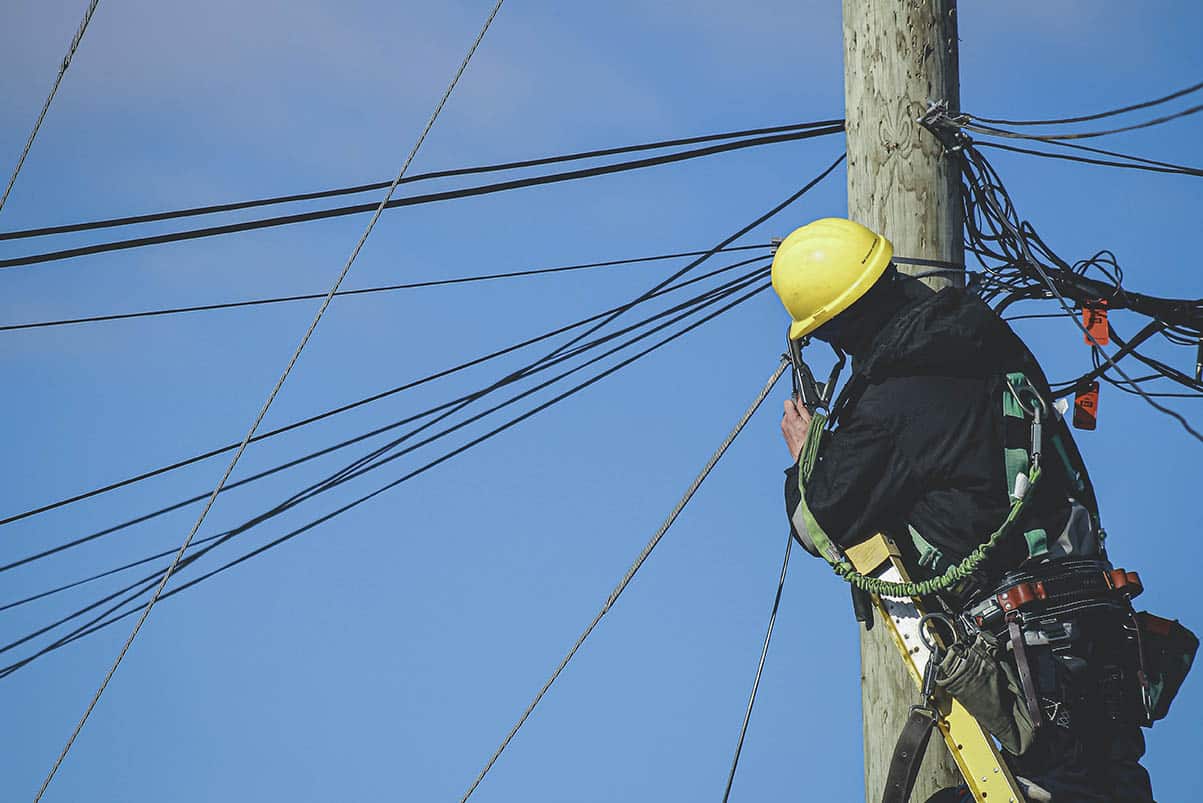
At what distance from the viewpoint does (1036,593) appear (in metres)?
3.97

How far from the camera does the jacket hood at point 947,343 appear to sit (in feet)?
13.1

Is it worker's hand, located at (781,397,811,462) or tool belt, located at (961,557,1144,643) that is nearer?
tool belt, located at (961,557,1144,643)

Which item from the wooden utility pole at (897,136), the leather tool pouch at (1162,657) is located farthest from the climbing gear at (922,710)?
the leather tool pouch at (1162,657)

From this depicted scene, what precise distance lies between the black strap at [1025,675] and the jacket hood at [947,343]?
77 cm

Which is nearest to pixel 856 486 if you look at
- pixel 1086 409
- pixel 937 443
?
pixel 937 443

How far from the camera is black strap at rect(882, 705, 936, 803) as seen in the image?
429cm

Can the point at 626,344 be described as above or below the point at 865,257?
above

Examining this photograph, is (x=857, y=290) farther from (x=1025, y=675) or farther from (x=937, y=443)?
(x=1025, y=675)

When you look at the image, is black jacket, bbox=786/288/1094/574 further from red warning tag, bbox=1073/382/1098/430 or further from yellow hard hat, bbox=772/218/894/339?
red warning tag, bbox=1073/382/1098/430

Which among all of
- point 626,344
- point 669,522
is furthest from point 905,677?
point 626,344

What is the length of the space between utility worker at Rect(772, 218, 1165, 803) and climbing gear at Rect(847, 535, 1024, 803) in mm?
63

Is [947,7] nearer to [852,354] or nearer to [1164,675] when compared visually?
[852,354]

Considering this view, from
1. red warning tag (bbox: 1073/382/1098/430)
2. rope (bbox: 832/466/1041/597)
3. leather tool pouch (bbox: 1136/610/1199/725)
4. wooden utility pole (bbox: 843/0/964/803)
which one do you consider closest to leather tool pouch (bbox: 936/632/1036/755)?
rope (bbox: 832/466/1041/597)

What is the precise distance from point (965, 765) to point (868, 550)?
2.34 ft
